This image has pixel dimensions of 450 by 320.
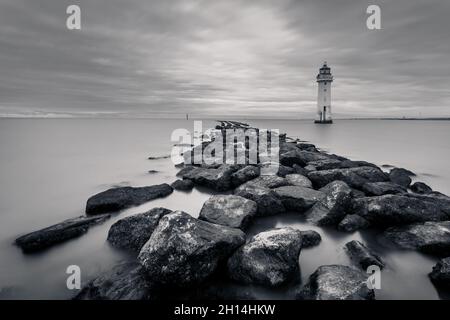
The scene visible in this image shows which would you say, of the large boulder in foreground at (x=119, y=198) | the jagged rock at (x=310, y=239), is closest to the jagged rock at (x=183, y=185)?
the large boulder in foreground at (x=119, y=198)

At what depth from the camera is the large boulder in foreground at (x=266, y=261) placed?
3.93 metres

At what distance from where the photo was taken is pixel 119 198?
7469mm

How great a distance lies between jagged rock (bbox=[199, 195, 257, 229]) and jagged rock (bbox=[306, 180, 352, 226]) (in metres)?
1.58

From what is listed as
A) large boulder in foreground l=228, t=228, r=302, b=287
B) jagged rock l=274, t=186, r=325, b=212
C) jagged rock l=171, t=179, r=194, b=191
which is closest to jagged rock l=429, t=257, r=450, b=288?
large boulder in foreground l=228, t=228, r=302, b=287

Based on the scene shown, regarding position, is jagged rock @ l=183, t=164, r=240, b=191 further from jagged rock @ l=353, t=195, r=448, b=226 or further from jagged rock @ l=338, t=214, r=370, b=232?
jagged rock @ l=353, t=195, r=448, b=226

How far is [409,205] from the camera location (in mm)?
5715

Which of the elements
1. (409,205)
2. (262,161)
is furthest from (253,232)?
(262,161)

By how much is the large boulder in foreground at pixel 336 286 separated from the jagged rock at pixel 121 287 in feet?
7.25

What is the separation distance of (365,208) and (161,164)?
13.4 metres

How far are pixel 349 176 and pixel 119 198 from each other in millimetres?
7028

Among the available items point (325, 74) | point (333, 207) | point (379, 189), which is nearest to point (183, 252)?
point (333, 207)

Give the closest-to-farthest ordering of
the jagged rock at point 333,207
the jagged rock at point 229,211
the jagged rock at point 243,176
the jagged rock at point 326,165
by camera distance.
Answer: the jagged rock at point 229,211, the jagged rock at point 333,207, the jagged rock at point 243,176, the jagged rock at point 326,165

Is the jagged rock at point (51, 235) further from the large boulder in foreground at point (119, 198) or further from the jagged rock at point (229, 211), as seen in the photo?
the jagged rock at point (229, 211)
